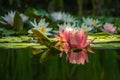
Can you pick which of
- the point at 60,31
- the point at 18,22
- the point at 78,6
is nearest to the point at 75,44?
the point at 60,31

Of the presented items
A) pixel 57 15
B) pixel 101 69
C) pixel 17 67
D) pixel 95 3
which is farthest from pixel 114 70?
pixel 95 3

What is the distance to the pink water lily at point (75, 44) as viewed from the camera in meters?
1.37

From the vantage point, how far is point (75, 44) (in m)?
1.39

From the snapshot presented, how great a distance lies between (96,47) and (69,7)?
5512 mm

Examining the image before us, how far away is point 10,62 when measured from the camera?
1.41 metres

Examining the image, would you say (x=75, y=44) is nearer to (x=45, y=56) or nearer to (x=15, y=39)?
(x=45, y=56)

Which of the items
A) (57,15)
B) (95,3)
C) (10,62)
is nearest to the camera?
(10,62)

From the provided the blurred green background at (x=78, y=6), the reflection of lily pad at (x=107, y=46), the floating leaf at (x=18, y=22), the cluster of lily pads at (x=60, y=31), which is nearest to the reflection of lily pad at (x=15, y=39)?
the cluster of lily pads at (x=60, y=31)

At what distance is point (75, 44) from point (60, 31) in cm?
8

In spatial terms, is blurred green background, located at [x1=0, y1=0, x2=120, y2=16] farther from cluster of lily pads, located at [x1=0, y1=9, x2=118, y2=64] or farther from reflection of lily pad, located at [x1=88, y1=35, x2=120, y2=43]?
reflection of lily pad, located at [x1=88, y1=35, x2=120, y2=43]

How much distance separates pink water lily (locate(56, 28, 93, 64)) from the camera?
4.50 feet

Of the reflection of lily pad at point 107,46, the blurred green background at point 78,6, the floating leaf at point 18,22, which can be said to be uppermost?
the blurred green background at point 78,6

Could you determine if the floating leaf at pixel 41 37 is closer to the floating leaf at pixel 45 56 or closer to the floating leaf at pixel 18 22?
the floating leaf at pixel 45 56

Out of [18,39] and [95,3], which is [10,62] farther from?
[95,3]
